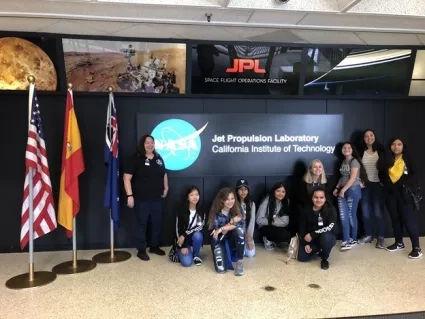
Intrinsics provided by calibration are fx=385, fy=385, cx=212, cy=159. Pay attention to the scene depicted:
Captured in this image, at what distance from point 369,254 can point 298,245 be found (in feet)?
3.36

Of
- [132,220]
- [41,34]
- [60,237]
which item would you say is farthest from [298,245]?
[41,34]

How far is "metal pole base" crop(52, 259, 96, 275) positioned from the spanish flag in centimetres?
39

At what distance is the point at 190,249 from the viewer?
4.62 metres

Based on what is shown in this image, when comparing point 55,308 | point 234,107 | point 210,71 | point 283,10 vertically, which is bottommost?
point 55,308

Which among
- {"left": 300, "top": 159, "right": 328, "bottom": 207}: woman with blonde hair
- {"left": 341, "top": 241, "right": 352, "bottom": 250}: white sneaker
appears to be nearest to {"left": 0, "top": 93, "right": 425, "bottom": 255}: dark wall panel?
{"left": 300, "top": 159, "right": 328, "bottom": 207}: woman with blonde hair

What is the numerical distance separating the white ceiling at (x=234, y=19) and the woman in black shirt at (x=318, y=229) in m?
2.31

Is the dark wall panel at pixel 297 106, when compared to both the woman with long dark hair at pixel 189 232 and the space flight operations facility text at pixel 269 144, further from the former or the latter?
the woman with long dark hair at pixel 189 232

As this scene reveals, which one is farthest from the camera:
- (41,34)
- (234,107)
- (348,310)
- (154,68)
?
(234,107)

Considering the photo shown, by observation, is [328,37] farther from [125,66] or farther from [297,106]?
[125,66]

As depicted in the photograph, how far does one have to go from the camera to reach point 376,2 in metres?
4.73

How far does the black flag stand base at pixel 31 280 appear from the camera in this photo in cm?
398

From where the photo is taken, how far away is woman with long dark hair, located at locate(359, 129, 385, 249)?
17.7 feet

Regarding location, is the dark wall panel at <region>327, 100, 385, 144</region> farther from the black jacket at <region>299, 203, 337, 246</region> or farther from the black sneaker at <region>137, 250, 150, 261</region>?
the black sneaker at <region>137, 250, 150, 261</region>

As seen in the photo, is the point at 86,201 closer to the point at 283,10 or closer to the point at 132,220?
the point at 132,220
